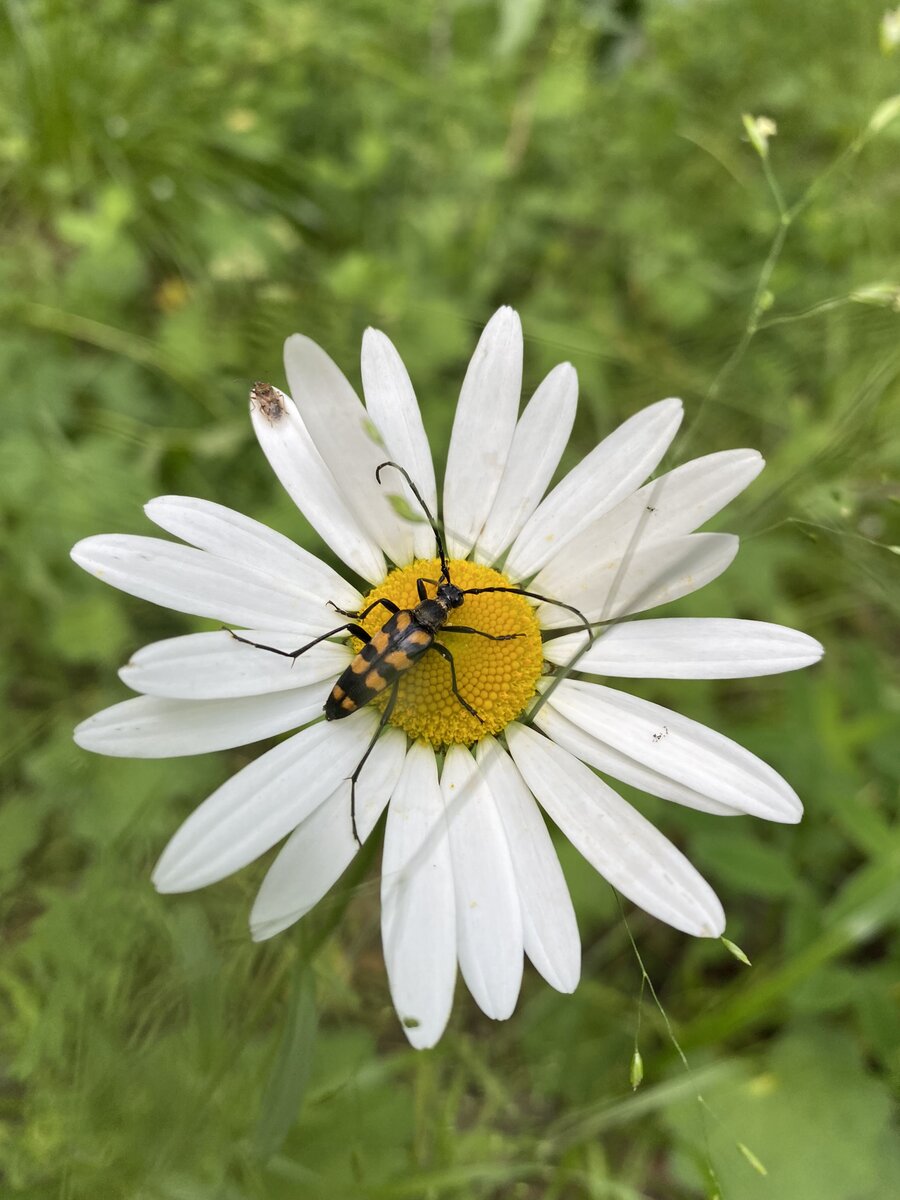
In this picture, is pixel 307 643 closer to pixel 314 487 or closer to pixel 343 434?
pixel 314 487

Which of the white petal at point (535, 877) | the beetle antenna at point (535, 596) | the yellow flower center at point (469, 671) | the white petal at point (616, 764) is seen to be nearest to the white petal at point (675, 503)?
the beetle antenna at point (535, 596)

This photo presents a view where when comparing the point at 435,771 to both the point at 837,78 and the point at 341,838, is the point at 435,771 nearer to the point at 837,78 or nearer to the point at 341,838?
the point at 341,838

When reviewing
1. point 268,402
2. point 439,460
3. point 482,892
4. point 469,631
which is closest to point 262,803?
point 482,892

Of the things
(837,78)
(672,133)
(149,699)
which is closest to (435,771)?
(149,699)

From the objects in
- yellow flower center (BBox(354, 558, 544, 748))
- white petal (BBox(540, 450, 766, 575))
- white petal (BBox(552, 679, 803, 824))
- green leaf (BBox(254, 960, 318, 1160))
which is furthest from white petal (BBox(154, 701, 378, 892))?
white petal (BBox(540, 450, 766, 575))

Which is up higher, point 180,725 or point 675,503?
point 675,503
